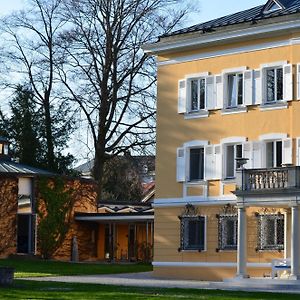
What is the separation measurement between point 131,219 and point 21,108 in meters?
11.7

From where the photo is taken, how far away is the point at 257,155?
3603 cm

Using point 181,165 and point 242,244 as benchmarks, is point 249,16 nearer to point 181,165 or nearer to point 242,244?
point 181,165

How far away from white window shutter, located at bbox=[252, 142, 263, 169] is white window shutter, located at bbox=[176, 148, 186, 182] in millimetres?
3205

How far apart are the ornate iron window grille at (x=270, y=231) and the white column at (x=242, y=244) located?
5.89 feet

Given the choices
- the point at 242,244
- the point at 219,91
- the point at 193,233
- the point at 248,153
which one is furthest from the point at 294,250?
the point at 219,91

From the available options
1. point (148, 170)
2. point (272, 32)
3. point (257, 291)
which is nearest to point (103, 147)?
point (148, 170)

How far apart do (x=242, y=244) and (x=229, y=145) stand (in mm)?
4718

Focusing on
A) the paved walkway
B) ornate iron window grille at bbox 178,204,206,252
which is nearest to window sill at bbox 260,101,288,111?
ornate iron window grille at bbox 178,204,206,252

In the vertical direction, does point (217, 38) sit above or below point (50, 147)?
above

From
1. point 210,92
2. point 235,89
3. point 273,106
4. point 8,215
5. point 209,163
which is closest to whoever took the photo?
point 273,106

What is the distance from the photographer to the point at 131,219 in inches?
1983

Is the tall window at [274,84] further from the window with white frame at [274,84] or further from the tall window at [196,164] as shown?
the tall window at [196,164]

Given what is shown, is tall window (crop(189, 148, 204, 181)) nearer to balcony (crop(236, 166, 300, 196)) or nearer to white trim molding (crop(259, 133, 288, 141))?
white trim molding (crop(259, 133, 288, 141))

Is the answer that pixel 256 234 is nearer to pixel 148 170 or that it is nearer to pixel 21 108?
pixel 148 170
